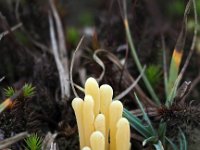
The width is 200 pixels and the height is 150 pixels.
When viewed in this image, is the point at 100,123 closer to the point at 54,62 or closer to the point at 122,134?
the point at 122,134

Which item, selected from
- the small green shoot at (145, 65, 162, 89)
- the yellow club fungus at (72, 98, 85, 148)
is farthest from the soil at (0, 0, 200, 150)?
the yellow club fungus at (72, 98, 85, 148)

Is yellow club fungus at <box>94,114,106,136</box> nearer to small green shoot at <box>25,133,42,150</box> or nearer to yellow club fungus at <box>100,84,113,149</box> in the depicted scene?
yellow club fungus at <box>100,84,113,149</box>

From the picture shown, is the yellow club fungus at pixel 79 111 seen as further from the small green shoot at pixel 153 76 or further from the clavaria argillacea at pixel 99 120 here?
the small green shoot at pixel 153 76

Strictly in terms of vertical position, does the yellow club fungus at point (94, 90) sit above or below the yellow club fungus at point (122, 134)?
above

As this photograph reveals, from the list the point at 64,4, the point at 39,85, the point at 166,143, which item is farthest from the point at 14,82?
the point at 166,143

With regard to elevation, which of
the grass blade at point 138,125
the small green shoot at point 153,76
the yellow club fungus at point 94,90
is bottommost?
the grass blade at point 138,125

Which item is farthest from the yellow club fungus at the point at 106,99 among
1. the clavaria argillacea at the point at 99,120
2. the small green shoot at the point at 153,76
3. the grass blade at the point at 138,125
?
the small green shoot at the point at 153,76

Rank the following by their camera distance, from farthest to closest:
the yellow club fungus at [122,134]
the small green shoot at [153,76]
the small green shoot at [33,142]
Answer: the small green shoot at [153,76] < the small green shoot at [33,142] < the yellow club fungus at [122,134]

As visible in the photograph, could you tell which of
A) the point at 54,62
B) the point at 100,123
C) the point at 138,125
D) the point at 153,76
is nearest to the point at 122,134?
the point at 100,123
